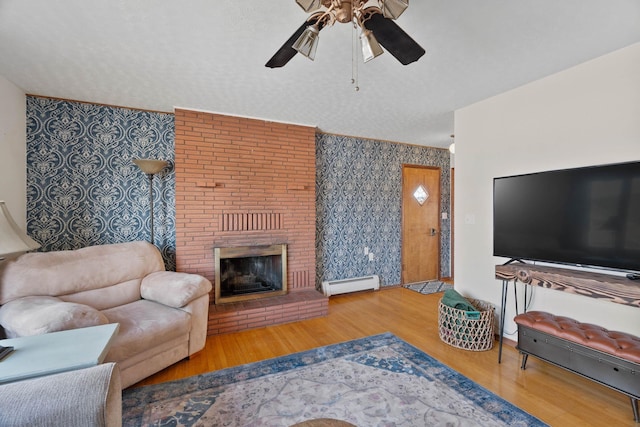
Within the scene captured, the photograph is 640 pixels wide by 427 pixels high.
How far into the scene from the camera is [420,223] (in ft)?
16.5

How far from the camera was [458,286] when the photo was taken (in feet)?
10.6

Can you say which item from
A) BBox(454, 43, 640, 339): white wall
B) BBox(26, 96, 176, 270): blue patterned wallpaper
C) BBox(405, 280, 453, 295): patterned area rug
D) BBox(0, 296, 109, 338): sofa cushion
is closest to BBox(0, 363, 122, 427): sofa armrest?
BBox(0, 296, 109, 338): sofa cushion

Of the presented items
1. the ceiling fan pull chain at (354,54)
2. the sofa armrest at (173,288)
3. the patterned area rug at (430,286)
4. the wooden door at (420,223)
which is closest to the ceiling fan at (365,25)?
the ceiling fan pull chain at (354,54)

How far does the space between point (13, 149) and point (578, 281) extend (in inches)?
188

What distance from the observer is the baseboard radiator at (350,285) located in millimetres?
4137

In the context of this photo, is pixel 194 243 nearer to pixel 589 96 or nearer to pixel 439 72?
pixel 439 72

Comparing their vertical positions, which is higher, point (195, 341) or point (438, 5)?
point (438, 5)

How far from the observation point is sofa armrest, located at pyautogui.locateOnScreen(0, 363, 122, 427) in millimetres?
911

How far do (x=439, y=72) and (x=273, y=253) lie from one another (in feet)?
8.72

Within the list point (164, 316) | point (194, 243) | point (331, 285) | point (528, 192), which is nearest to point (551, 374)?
point (528, 192)

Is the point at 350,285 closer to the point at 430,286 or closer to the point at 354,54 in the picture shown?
the point at 430,286

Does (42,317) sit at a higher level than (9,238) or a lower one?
lower

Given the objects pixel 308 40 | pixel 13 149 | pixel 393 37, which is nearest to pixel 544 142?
pixel 393 37

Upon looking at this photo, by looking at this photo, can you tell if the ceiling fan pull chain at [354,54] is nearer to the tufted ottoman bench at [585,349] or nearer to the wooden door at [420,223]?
the tufted ottoman bench at [585,349]
